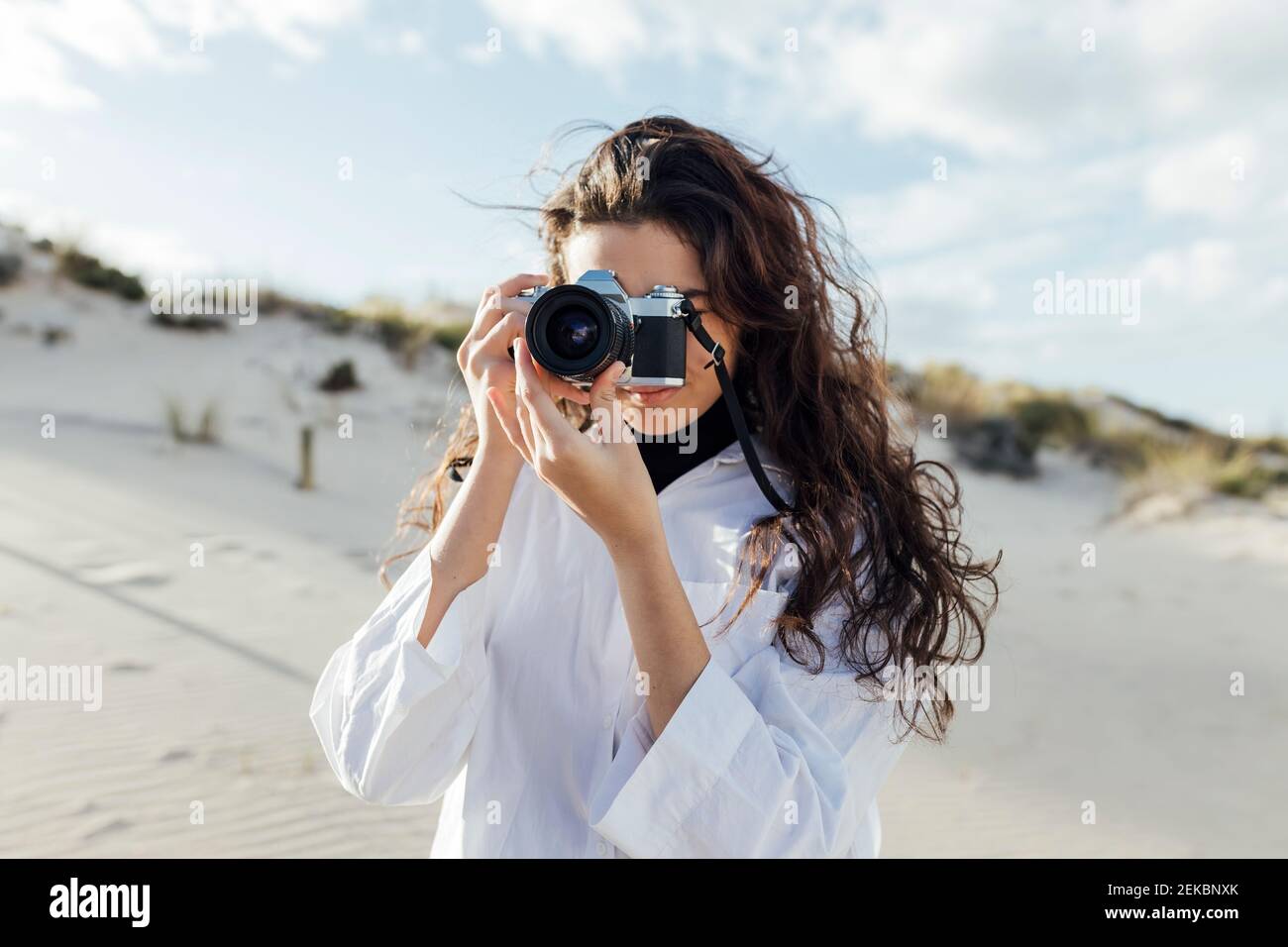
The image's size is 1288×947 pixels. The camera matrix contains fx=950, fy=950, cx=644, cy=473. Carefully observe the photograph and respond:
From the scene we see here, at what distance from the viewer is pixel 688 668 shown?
1.23 meters

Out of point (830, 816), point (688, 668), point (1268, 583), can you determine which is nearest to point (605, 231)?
point (688, 668)

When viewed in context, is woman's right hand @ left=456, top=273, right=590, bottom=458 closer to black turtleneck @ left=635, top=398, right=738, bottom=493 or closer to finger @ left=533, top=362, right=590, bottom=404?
finger @ left=533, top=362, right=590, bottom=404

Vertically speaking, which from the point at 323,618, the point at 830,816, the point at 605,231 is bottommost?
the point at 323,618

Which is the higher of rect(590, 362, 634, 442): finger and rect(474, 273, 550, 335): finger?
rect(474, 273, 550, 335): finger

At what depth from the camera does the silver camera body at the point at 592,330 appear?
1.41m

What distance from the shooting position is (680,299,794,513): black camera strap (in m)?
1.53

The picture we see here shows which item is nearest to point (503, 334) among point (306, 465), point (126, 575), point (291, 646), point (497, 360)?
point (497, 360)

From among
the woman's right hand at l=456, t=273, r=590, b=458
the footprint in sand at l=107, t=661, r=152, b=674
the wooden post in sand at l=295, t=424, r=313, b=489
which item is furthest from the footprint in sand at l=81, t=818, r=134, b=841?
the wooden post in sand at l=295, t=424, r=313, b=489

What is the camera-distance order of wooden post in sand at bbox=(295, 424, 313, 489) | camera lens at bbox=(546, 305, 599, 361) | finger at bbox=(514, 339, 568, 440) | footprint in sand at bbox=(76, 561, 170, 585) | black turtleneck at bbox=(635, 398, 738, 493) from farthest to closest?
wooden post in sand at bbox=(295, 424, 313, 489), footprint in sand at bbox=(76, 561, 170, 585), black turtleneck at bbox=(635, 398, 738, 493), camera lens at bbox=(546, 305, 599, 361), finger at bbox=(514, 339, 568, 440)

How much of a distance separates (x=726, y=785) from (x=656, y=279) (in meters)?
0.83

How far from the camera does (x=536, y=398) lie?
4.40 feet

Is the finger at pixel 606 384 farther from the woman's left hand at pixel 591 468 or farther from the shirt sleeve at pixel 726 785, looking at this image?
the shirt sleeve at pixel 726 785
